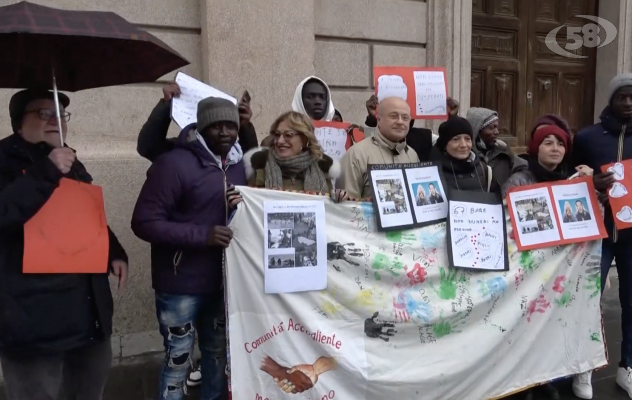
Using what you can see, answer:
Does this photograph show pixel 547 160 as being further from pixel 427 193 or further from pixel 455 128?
pixel 427 193

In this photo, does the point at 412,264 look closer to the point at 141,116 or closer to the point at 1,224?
the point at 1,224

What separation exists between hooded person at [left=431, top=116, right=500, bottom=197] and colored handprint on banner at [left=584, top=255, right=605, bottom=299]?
0.82m

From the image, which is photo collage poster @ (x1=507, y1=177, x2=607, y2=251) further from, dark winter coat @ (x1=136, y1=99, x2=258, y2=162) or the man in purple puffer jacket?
dark winter coat @ (x1=136, y1=99, x2=258, y2=162)

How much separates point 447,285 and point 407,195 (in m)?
0.58

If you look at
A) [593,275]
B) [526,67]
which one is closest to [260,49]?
[593,275]

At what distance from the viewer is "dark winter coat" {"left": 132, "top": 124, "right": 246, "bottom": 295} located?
2805 mm

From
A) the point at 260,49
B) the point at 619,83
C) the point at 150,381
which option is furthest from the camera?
the point at 260,49

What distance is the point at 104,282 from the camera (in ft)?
8.26

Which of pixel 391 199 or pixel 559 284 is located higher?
pixel 391 199

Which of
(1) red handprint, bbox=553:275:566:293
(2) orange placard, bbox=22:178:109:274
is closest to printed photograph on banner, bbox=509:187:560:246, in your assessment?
(1) red handprint, bbox=553:275:566:293

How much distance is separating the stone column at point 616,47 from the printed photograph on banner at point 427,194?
192 inches

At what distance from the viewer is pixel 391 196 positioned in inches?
127

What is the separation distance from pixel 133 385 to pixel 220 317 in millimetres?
1371

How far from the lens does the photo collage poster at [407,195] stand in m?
3.21
